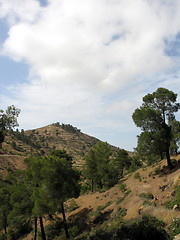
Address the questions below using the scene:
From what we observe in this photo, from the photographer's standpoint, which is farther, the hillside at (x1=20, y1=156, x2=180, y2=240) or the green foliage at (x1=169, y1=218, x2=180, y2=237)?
the hillside at (x1=20, y1=156, x2=180, y2=240)

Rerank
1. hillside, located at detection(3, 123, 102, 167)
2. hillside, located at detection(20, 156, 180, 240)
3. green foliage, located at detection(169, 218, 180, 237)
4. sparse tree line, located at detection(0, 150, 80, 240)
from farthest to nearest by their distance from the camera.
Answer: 1. hillside, located at detection(3, 123, 102, 167)
2. sparse tree line, located at detection(0, 150, 80, 240)
3. hillside, located at detection(20, 156, 180, 240)
4. green foliage, located at detection(169, 218, 180, 237)

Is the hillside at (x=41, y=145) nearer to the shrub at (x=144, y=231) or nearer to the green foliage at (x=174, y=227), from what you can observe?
the shrub at (x=144, y=231)

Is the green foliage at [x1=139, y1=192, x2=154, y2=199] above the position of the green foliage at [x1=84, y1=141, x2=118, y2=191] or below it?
below

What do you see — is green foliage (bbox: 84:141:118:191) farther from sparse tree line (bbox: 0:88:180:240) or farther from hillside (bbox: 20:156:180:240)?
hillside (bbox: 20:156:180:240)

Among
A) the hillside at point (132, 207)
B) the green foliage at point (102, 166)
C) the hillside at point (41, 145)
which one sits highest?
the hillside at point (41, 145)

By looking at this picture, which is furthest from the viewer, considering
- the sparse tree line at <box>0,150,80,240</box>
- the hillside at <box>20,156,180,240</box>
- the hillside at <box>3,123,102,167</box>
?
the hillside at <box>3,123,102,167</box>

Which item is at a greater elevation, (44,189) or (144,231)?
(44,189)

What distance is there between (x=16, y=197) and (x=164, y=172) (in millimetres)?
22884

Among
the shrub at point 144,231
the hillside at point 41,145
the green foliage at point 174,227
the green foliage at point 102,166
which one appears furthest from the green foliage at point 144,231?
the hillside at point 41,145

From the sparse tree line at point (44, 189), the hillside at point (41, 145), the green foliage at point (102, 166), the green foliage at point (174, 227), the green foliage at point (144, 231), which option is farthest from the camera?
the hillside at point (41, 145)

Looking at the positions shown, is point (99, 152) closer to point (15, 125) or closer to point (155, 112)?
point (155, 112)

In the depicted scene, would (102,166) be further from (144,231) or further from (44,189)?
(144,231)

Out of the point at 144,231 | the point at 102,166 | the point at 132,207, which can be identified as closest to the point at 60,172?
the point at 132,207

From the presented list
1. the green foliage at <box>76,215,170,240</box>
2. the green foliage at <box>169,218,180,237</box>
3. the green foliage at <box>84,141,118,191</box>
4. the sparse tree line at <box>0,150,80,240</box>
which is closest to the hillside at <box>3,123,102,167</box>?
the green foliage at <box>84,141,118,191</box>
